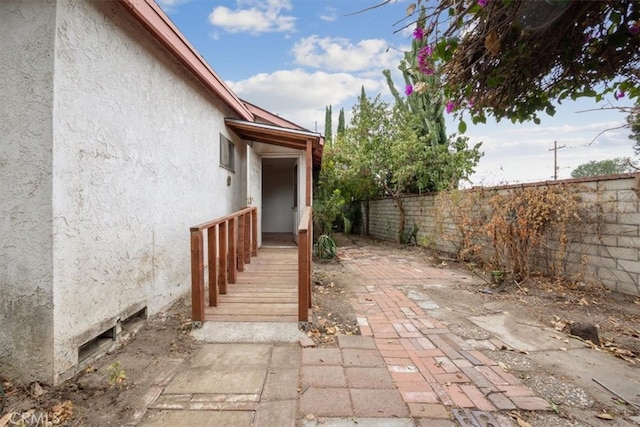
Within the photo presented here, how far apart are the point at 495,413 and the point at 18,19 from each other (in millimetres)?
4137

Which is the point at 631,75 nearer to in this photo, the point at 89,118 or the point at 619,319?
the point at 619,319

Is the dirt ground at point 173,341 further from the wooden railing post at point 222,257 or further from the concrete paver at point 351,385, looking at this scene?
the wooden railing post at point 222,257

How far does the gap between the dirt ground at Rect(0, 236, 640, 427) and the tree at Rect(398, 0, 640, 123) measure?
2369 millimetres

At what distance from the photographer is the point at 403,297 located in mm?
4480

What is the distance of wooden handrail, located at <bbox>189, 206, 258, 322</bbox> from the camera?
311 cm

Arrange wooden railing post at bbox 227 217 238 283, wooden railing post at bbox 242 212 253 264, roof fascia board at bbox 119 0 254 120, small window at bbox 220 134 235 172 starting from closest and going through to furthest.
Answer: roof fascia board at bbox 119 0 254 120
wooden railing post at bbox 227 217 238 283
wooden railing post at bbox 242 212 253 264
small window at bbox 220 134 235 172

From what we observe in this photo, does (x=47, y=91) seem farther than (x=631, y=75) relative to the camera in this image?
Yes

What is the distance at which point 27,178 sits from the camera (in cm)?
211

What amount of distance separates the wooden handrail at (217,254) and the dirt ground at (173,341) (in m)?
0.40

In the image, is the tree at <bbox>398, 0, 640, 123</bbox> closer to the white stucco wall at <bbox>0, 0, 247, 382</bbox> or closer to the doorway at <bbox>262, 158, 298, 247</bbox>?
the white stucco wall at <bbox>0, 0, 247, 382</bbox>

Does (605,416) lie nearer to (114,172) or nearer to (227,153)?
(114,172)

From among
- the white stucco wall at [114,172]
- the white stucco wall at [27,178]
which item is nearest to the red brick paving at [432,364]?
the white stucco wall at [114,172]

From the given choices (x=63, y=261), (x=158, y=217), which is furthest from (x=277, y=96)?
(x=63, y=261)

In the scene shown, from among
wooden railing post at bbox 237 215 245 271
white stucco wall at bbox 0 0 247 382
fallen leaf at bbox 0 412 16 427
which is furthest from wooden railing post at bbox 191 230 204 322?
wooden railing post at bbox 237 215 245 271
